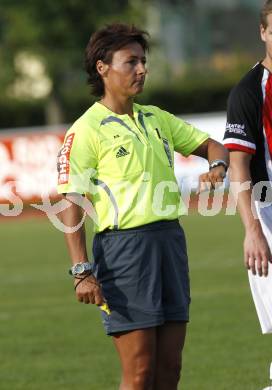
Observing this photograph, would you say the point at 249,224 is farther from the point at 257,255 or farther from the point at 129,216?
the point at 129,216

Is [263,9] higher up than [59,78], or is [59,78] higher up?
[263,9]

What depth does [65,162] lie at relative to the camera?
6.73m

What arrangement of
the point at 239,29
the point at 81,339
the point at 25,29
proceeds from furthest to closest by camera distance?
the point at 239,29 → the point at 25,29 → the point at 81,339

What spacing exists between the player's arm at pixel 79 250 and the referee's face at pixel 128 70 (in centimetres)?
65

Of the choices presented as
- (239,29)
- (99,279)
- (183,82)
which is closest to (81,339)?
(99,279)

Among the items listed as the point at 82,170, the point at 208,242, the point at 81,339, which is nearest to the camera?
the point at 82,170

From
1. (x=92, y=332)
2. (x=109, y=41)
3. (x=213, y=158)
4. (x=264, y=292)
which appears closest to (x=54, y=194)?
(x=92, y=332)

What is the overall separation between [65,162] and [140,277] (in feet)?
2.37

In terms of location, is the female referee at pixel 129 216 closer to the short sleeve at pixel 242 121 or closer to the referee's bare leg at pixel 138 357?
the referee's bare leg at pixel 138 357

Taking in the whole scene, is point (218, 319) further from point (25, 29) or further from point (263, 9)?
point (25, 29)

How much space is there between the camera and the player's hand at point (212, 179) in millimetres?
6762

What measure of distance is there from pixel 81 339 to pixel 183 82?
3578 centimetres

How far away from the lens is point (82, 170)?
21.9 feet

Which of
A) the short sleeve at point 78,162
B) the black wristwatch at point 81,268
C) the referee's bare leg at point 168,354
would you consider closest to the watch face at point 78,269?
the black wristwatch at point 81,268
